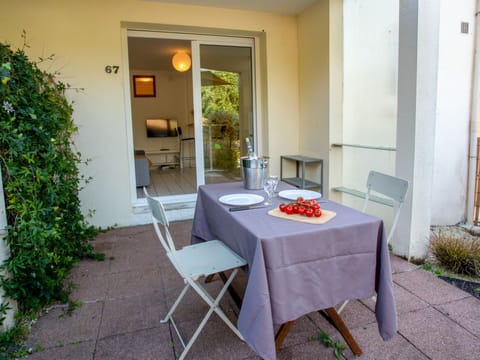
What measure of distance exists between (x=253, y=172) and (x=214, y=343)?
1.11 metres

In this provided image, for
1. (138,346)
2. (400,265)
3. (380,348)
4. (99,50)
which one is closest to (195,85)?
(99,50)

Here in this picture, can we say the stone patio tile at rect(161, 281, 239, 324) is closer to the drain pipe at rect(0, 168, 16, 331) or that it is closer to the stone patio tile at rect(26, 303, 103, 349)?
the stone patio tile at rect(26, 303, 103, 349)

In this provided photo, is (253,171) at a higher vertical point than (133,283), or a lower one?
higher

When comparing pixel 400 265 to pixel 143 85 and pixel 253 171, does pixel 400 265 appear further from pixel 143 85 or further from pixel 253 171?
pixel 143 85

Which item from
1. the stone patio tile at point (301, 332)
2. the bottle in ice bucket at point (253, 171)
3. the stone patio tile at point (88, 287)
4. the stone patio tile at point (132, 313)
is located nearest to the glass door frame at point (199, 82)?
the stone patio tile at point (88, 287)

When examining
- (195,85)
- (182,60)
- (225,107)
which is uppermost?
(182,60)

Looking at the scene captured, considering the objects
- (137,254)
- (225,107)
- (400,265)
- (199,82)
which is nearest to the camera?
(400,265)

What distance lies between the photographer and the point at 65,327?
223cm

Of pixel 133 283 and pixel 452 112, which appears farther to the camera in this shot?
pixel 452 112

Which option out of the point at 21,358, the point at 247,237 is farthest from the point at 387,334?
the point at 21,358

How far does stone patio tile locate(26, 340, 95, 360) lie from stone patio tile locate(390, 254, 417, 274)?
2.30 metres

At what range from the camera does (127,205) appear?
14.0ft

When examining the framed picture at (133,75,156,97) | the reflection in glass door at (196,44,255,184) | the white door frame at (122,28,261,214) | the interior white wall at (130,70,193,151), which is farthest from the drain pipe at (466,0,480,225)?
the framed picture at (133,75,156,97)

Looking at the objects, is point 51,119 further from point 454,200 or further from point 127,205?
point 454,200
